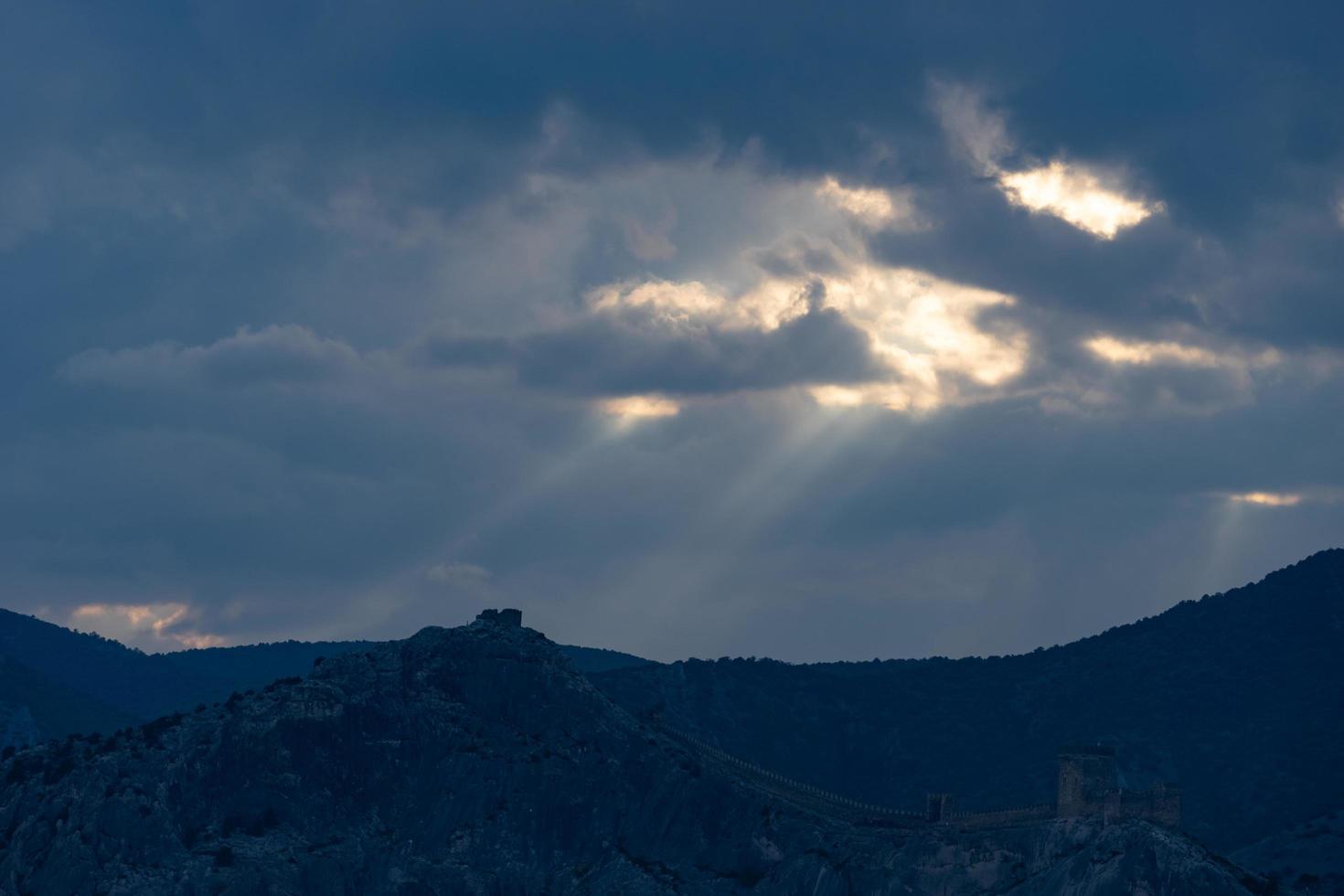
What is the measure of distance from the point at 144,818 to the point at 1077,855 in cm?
7048

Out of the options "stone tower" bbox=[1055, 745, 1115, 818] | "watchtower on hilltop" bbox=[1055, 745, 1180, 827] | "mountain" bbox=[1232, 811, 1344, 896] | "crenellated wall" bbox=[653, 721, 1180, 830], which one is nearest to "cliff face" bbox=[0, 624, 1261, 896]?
"stone tower" bbox=[1055, 745, 1115, 818]

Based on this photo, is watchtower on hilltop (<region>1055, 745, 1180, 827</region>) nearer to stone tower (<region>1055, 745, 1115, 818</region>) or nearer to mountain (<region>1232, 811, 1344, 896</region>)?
stone tower (<region>1055, 745, 1115, 818</region>)

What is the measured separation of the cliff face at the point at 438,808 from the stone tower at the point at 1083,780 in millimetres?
1899

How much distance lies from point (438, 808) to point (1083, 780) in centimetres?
5189

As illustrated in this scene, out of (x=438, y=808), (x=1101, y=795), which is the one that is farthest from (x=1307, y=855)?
(x=438, y=808)

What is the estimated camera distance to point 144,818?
15012 centimetres

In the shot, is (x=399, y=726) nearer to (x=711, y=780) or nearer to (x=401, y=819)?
(x=401, y=819)

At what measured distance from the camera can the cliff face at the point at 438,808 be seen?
147m

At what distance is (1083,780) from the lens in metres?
141

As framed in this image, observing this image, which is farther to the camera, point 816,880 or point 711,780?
point 711,780

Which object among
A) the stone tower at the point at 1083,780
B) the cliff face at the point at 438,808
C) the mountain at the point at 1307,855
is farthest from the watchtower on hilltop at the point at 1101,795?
the mountain at the point at 1307,855

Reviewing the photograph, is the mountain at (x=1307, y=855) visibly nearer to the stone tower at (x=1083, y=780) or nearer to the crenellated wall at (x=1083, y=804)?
the crenellated wall at (x=1083, y=804)

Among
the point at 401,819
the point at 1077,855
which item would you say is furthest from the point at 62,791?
the point at 1077,855

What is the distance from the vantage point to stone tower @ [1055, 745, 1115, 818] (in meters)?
141
